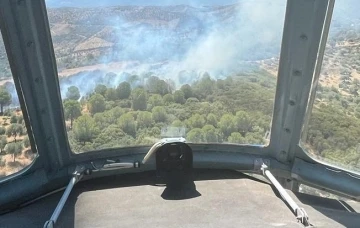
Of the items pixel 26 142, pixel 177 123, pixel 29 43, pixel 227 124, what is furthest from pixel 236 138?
pixel 29 43

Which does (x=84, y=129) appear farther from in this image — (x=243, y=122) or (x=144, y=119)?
(x=243, y=122)

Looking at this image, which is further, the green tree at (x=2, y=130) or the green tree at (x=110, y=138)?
the green tree at (x=110, y=138)

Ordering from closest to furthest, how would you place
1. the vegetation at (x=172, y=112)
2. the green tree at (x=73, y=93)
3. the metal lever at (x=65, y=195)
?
the metal lever at (x=65, y=195)
the green tree at (x=73, y=93)
the vegetation at (x=172, y=112)

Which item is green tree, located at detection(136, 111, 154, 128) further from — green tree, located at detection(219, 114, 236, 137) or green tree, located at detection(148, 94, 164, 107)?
green tree, located at detection(219, 114, 236, 137)

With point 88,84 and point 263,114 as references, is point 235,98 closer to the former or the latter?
point 263,114

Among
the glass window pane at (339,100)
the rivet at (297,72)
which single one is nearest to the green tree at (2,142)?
the rivet at (297,72)

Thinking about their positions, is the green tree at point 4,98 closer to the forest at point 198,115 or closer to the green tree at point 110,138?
the forest at point 198,115
